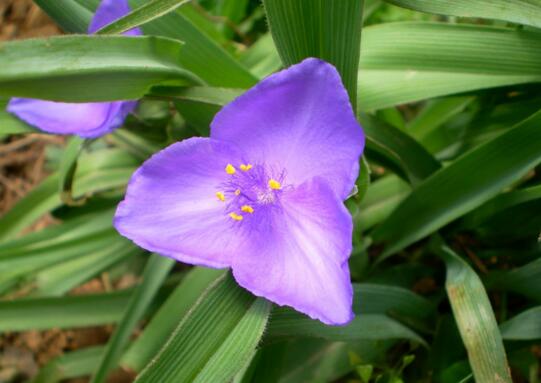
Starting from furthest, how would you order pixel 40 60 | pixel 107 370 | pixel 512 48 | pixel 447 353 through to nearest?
pixel 107 370, pixel 447 353, pixel 512 48, pixel 40 60

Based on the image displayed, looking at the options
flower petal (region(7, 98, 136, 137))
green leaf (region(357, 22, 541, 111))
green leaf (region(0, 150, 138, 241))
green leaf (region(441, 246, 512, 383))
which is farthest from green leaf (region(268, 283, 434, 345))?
green leaf (region(0, 150, 138, 241))

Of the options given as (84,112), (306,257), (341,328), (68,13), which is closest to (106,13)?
(68,13)

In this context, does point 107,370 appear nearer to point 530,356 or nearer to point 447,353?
point 447,353

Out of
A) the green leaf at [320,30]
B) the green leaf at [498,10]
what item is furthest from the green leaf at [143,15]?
the green leaf at [498,10]

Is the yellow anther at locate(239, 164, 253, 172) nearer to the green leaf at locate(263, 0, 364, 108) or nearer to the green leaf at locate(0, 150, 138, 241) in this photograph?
the green leaf at locate(263, 0, 364, 108)

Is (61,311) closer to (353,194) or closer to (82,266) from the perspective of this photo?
(82,266)

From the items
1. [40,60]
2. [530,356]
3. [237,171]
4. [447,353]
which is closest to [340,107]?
[237,171]

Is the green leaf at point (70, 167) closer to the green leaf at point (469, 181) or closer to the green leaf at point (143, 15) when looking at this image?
the green leaf at point (143, 15)

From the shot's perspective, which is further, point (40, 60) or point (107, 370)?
point (107, 370)
